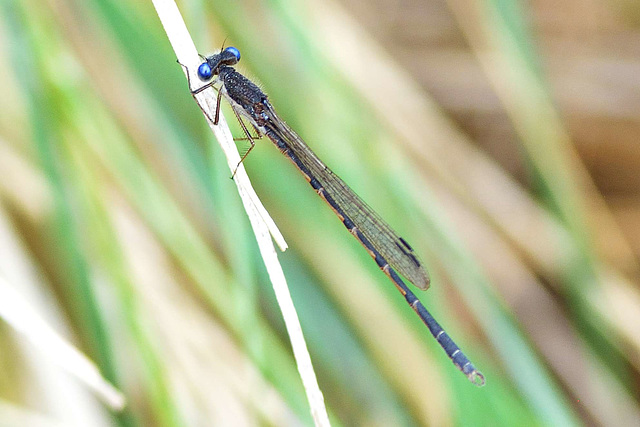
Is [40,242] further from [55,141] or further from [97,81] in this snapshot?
[55,141]

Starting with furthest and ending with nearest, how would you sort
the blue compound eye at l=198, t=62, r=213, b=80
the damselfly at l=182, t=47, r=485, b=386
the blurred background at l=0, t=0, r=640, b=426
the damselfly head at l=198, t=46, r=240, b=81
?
the damselfly at l=182, t=47, r=485, b=386 → the damselfly head at l=198, t=46, r=240, b=81 → the blue compound eye at l=198, t=62, r=213, b=80 → the blurred background at l=0, t=0, r=640, b=426

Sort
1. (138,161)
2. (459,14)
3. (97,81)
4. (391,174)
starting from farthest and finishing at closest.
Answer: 1. (459,14)
2. (97,81)
3. (391,174)
4. (138,161)

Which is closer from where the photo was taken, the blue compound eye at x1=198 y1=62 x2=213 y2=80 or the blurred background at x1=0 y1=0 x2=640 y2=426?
the blurred background at x1=0 y1=0 x2=640 y2=426

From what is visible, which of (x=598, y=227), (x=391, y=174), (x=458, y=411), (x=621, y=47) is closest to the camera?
(x=458, y=411)

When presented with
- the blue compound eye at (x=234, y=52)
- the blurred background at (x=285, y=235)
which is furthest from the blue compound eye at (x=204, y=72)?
the blue compound eye at (x=234, y=52)

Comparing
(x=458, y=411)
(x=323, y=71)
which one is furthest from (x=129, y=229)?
(x=458, y=411)

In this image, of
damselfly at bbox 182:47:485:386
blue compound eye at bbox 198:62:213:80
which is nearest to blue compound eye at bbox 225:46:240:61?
A: damselfly at bbox 182:47:485:386

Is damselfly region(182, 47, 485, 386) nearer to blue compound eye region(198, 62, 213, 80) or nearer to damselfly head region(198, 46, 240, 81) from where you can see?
damselfly head region(198, 46, 240, 81)
